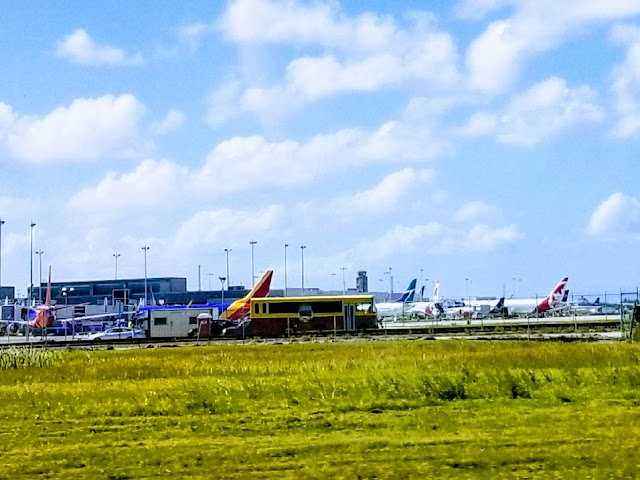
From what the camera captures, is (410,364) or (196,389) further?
(410,364)

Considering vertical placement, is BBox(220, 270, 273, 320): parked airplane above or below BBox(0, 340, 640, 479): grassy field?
above

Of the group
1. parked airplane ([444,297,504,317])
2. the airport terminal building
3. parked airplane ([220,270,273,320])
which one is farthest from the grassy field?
the airport terminal building

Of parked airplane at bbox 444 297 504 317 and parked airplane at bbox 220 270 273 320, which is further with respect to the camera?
parked airplane at bbox 444 297 504 317

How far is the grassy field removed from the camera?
40.7ft

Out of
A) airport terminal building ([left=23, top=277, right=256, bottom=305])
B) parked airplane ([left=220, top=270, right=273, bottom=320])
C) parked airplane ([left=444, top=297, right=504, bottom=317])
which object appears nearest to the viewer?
parked airplane ([left=220, top=270, right=273, bottom=320])

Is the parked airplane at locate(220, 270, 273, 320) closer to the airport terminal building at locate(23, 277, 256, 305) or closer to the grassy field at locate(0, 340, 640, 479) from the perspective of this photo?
the grassy field at locate(0, 340, 640, 479)

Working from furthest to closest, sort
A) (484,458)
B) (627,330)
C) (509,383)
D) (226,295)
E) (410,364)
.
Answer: (226,295), (627,330), (410,364), (509,383), (484,458)

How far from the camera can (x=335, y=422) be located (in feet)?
53.0

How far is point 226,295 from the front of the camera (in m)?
162

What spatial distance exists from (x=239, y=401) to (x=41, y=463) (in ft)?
22.6

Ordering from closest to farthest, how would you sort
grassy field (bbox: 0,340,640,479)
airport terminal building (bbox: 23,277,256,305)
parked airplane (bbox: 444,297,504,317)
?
grassy field (bbox: 0,340,640,479)
parked airplane (bbox: 444,297,504,317)
airport terminal building (bbox: 23,277,256,305)

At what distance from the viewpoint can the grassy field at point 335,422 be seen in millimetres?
12406

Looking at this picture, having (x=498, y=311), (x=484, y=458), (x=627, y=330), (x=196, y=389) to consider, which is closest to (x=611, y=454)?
(x=484, y=458)

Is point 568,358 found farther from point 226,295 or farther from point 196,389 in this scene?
point 226,295
